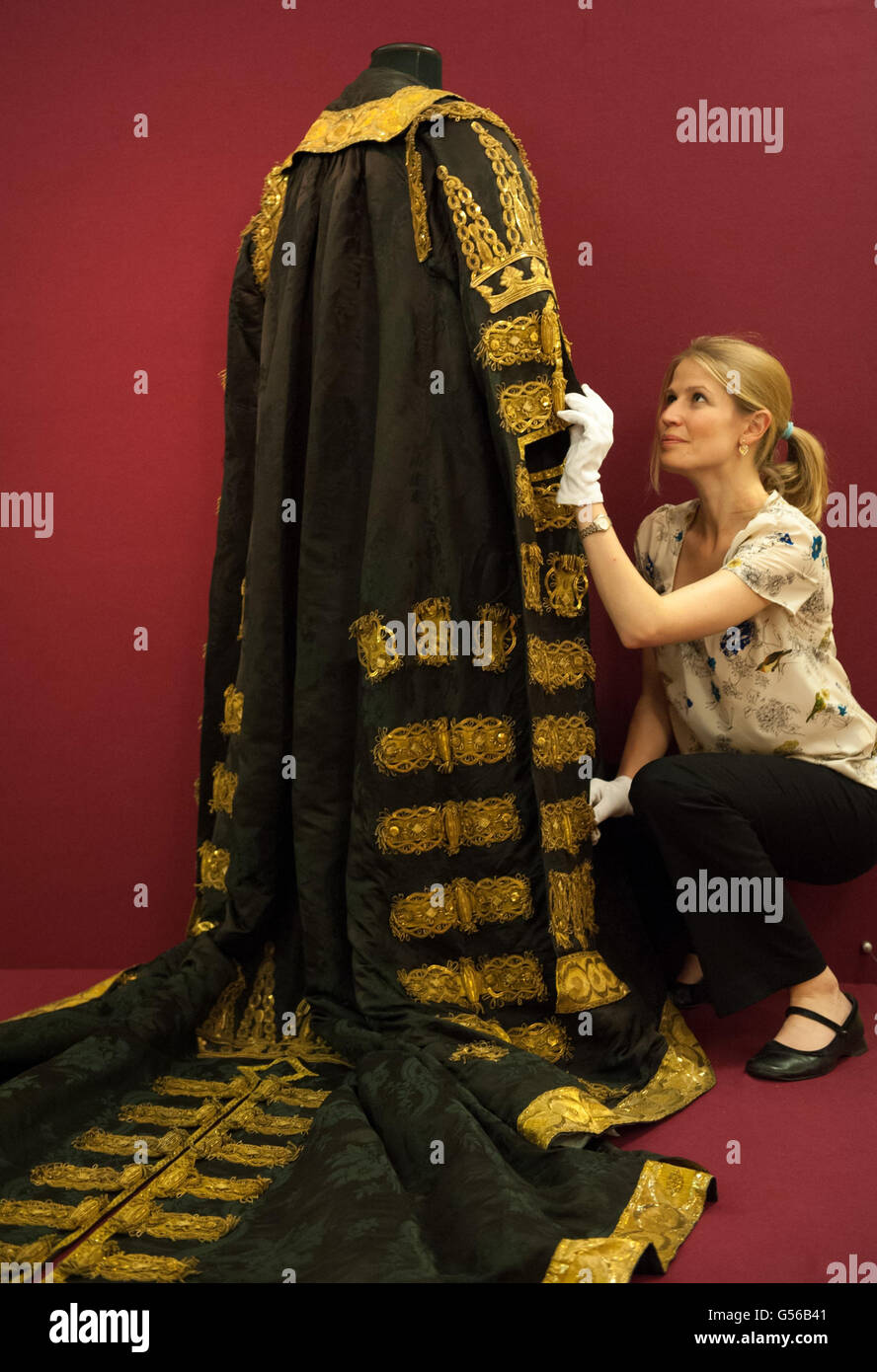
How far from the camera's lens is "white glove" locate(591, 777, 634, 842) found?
2090mm

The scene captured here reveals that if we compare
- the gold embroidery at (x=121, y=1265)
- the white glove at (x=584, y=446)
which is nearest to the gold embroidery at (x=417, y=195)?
the white glove at (x=584, y=446)

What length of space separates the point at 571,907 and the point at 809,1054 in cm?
49

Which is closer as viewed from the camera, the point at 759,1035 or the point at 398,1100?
the point at 398,1100

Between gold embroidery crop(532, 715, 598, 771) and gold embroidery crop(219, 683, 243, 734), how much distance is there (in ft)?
1.76

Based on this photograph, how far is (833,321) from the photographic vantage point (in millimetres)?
2260

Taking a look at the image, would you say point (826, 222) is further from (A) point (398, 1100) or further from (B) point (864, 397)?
(A) point (398, 1100)

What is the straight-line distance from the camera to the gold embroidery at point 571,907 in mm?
1857

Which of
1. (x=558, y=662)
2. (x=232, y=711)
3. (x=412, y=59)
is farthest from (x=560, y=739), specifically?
(x=412, y=59)

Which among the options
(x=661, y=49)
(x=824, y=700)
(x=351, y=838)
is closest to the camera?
(x=351, y=838)

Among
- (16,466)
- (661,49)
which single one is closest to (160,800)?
(16,466)

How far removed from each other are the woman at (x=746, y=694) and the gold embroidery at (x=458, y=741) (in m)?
0.26

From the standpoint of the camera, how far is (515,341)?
1.78m

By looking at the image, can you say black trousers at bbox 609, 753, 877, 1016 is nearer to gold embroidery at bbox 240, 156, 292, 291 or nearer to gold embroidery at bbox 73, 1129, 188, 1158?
gold embroidery at bbox 73, 1129, 188, 1158

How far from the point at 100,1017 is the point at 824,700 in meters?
1.35
